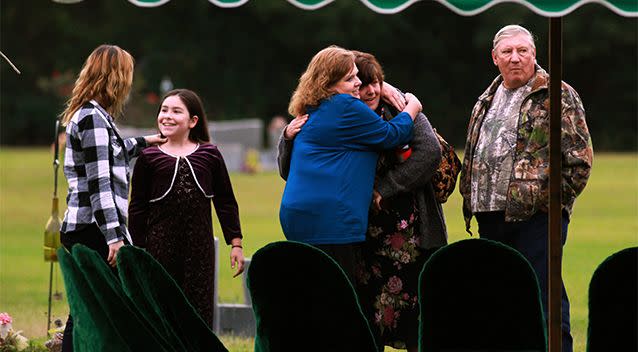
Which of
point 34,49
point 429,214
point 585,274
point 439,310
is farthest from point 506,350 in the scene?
point 34,49

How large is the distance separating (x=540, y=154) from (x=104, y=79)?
7.02 feet

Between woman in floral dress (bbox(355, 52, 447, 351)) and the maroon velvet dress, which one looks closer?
woman in floral dress (bbox(355, 52, 447, 351))

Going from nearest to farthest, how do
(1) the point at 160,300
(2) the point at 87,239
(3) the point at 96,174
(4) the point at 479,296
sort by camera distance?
(4) the point at 479,296
(1) the point at 160,300
(3) the point at 96,174
(2) the point at 87,239

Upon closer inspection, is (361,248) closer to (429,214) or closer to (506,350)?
(429,214)

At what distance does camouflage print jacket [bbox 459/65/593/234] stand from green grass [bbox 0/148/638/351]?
63.9 inches

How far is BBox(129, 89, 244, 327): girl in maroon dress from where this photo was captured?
18.8 feet

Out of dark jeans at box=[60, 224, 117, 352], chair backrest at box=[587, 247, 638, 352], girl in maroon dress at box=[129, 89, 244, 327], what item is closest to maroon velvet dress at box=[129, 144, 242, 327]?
girl in maroon dress at box=[129, 89, 244, 327]

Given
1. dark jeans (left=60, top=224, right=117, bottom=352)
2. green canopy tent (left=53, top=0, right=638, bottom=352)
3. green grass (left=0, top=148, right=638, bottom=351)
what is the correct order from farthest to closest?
green grass (left=0, top=148, right=638, bottom=351) < dark jeans (left=60, top=224, right=117, bottom=352) < green canopy tent (left=53, top=0, right=638, bottom=352)

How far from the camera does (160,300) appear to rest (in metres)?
4.32

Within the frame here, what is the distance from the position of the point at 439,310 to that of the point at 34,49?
48.2 m

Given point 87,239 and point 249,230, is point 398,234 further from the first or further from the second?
point 249,230

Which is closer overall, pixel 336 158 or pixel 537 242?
pixel 336 158

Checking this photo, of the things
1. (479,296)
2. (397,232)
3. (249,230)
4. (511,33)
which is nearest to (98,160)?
(397,232)

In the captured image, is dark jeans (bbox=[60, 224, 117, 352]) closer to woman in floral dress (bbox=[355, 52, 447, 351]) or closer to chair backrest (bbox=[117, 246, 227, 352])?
chair backrest (bbox=[117, 246, 227, 352])
